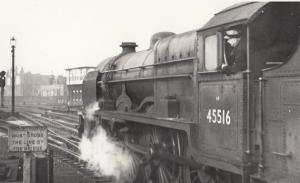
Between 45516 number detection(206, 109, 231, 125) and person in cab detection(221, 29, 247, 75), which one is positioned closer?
person in cab detection(221, 29, 247, 75)

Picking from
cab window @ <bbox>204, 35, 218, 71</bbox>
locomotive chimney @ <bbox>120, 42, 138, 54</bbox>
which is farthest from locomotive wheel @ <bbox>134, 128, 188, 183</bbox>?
locomotive chimney @ <bbox>120, 42, 138, 54</bbox>

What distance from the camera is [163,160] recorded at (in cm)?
771

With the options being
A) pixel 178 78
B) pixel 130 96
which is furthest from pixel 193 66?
pixel 130 96

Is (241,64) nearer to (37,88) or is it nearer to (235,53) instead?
(235,53)

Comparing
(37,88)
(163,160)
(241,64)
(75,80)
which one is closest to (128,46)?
(163,160)

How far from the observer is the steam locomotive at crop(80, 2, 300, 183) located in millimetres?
4496

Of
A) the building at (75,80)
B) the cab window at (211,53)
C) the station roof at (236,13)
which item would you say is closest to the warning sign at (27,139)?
the cab window at (211,53)

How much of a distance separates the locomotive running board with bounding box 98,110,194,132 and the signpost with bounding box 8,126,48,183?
6.63 feet

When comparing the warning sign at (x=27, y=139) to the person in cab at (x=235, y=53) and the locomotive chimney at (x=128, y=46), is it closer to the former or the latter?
the person in cab at (x=235, y=53)

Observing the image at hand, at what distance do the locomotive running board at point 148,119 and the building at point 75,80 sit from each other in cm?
5079

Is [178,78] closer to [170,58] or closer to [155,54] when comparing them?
[170,58]

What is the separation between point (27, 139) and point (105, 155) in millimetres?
4440

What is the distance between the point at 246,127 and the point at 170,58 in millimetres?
3058

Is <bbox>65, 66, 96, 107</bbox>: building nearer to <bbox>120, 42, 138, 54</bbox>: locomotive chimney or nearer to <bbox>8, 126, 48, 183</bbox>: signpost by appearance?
<bbox>120, 42, 138, 54</bbox>: locomotive chimney
